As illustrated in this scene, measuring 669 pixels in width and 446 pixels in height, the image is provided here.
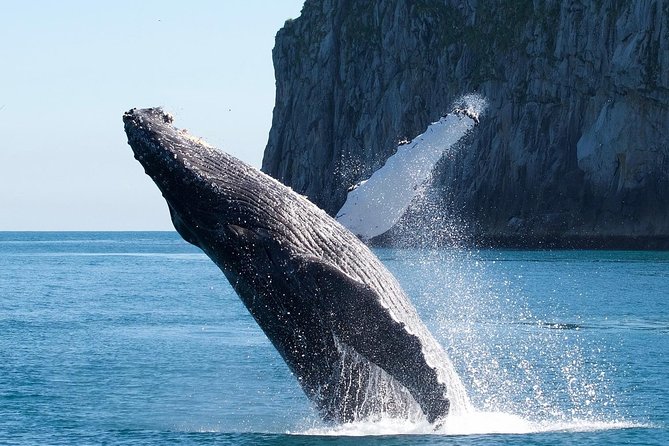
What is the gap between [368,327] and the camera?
10.3 meters

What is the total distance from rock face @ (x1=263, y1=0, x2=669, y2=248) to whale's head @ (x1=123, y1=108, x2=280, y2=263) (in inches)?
2482

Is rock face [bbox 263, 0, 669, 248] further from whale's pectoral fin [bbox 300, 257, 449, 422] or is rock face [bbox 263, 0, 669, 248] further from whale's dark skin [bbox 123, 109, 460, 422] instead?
whale's pectoral fin [bbox 300, 257, 449, 422]

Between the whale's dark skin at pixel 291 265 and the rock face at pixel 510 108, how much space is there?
6251 centimetres

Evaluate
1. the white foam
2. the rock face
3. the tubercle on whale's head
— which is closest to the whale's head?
the tubercle on whale's head

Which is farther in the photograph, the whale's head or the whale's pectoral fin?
the whale's head

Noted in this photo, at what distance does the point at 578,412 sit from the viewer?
619 inches

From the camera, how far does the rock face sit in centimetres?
7112

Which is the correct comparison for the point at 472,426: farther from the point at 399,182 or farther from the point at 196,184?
the point at 196,184

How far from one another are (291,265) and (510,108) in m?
73.9

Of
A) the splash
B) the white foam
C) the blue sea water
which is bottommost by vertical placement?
the blue sea water

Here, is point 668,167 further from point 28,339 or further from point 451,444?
point 451,444

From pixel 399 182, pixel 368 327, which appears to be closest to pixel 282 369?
pixel 399 182

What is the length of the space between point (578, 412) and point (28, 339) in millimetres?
15810

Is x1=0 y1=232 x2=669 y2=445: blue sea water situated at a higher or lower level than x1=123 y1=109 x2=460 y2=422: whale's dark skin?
lower
